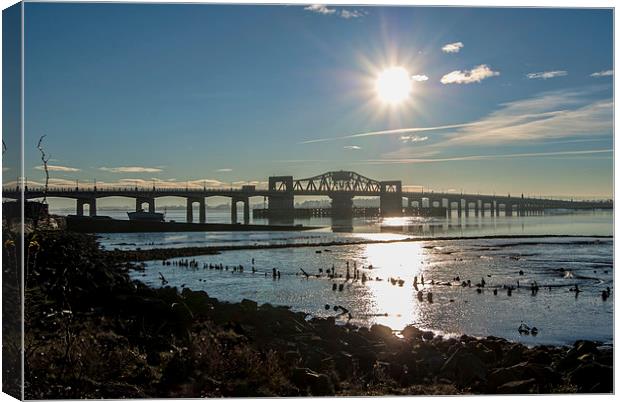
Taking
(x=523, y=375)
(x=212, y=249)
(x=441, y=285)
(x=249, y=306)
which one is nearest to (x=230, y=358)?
(x=523, y=375)

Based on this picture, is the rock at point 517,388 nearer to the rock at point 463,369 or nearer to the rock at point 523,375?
the rock at point 523,375

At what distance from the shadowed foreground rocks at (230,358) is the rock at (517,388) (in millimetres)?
11

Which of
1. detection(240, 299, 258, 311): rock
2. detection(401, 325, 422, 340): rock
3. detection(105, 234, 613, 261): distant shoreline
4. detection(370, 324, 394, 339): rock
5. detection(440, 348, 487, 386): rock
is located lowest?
detection(401, 325, 422, 340): rock

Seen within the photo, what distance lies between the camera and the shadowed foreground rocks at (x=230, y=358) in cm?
677

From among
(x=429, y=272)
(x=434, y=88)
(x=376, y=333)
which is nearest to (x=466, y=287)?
(x=429, y=272)

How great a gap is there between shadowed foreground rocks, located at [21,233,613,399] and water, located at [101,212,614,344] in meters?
2.54

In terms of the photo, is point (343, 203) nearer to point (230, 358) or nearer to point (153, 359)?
point (153, 359)

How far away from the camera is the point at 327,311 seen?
14.2 metres

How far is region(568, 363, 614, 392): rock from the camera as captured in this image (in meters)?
7.35

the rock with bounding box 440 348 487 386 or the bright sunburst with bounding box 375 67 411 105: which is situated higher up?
the bright sunburst with bounding box 375 67 411 105

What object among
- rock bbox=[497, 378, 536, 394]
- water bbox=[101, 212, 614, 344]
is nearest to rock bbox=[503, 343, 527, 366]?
rock bbox=[497, 378, 536, 394]

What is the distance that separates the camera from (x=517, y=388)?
7.04 m

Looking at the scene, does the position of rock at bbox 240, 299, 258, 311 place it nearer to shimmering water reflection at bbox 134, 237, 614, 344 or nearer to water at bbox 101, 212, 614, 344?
water at bbox 101, 212, 614, 344

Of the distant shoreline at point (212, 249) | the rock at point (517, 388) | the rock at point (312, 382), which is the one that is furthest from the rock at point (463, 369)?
the distant shoreline at point (212, 249)
